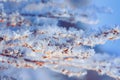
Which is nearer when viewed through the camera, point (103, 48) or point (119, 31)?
point (119, 31)

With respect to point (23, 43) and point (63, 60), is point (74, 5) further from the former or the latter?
point (23, 43)

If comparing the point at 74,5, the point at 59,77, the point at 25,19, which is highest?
the point at 74,5

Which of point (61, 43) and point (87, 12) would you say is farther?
point (87, 12)

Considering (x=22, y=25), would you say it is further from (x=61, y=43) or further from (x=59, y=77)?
(x=59, y=77)

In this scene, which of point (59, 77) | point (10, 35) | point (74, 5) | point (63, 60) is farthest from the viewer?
point (59, 77)

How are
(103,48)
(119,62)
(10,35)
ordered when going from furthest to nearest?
1. (103,48)
2. (119,62)
3. (10,35)

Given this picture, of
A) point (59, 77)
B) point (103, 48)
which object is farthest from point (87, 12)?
point (59, 77)

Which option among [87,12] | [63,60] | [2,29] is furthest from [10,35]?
[87,12]

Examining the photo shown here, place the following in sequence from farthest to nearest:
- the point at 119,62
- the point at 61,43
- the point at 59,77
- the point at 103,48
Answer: the point at 59,77
the point at 103,48
the point at 119,62
the point at 61,43

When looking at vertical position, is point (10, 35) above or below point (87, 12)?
below
